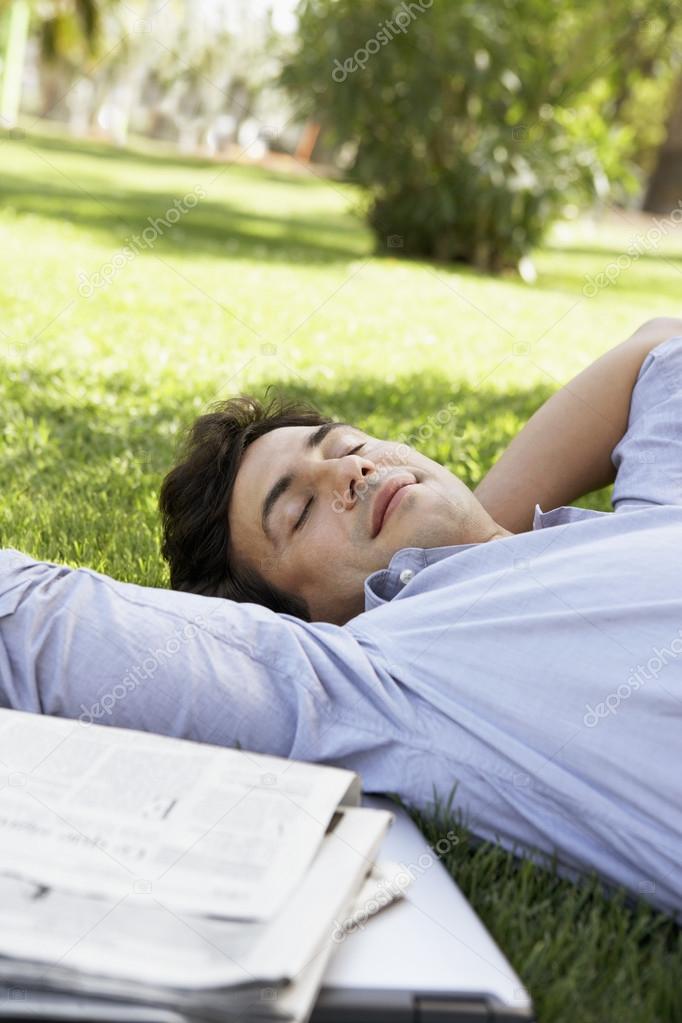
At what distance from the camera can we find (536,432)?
302 centimetres

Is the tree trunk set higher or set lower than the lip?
lower

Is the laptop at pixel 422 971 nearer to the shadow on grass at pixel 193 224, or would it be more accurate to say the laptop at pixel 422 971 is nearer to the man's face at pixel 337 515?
the man's face at pixel 337 515

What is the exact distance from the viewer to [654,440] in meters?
2.63

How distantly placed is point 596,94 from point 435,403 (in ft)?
32.3

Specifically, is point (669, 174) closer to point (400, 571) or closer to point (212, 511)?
point (212, 511)

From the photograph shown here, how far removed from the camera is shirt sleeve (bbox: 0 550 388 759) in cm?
192

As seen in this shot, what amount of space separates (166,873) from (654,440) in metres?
1.58

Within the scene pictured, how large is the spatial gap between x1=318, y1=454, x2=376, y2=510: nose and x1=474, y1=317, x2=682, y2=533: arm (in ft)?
2.17

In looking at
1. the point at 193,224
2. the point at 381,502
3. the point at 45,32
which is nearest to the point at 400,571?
the point at 381,502

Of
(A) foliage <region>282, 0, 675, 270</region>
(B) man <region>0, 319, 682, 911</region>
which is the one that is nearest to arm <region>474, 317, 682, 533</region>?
(B) man <region>0, 319, 682, 911</region>

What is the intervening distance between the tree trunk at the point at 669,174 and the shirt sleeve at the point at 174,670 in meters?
30.9

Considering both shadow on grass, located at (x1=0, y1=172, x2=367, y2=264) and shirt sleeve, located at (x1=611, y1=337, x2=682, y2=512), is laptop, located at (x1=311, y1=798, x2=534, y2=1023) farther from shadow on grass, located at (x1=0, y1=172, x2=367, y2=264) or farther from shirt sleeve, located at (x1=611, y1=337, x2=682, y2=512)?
shadow on grass, located at (x1=0, y1=172, x2=367, y2=264)

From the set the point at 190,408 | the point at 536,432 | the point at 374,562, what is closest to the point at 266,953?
the point at 374,562

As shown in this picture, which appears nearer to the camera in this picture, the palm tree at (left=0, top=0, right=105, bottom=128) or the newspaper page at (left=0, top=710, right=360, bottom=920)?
the newspaper page at (left=0, top=710, right=360, bottom=920)
